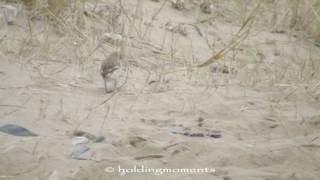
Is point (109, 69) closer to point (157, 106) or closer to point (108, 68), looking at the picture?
point (108, 68)

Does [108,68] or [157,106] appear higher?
[108,68]

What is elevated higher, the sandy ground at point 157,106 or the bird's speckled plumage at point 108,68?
the bird's speckled plumage at point 108,68

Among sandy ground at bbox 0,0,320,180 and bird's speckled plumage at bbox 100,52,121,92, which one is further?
bird's speckled plumage at bbox 100,52,121,92

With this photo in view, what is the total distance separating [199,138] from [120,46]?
1.23 metres

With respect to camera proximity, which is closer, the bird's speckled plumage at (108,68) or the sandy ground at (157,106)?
the sandy ground at (157,106)

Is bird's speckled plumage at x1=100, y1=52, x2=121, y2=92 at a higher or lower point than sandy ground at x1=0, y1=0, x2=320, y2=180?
higher

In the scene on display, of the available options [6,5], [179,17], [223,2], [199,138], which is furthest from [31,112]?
[223,2]

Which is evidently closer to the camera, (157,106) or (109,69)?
(157,106)

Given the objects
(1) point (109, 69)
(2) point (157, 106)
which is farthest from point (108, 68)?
(2) point (157, 106)

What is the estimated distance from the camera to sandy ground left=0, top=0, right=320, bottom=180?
5.57 ft

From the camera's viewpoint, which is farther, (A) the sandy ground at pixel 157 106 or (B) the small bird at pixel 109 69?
(B) the small bird at pixel 109 69

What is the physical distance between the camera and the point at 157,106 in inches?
89.7

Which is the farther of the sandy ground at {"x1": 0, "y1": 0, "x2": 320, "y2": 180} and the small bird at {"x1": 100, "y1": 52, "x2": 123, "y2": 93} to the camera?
the small bird at {"x1": 100, "y1": 52, "x2": 123, "y2": 93}

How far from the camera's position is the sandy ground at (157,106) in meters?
1.70
